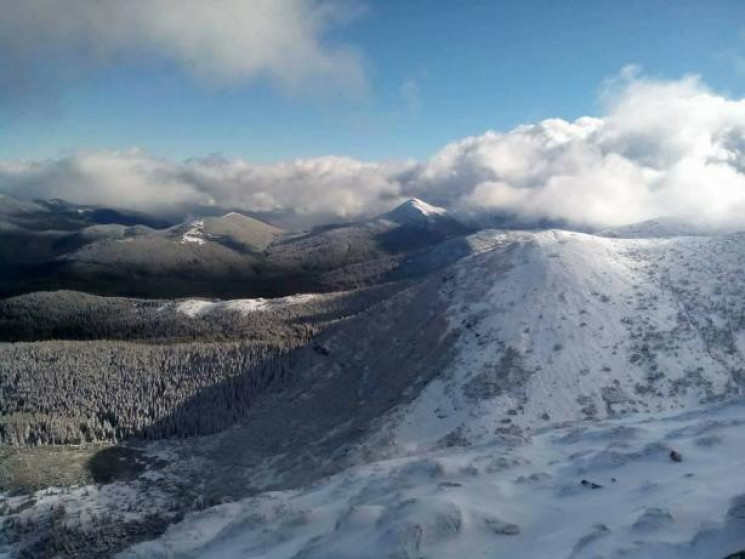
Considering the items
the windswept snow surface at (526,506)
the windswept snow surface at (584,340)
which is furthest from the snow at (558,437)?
the windswept snow surface at (584,340)

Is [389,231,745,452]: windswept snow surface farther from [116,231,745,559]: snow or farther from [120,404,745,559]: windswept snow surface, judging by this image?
[120,404,745,559]: windswept snow surface

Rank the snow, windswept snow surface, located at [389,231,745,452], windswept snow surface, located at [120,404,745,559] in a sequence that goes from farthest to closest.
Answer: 1. windswept snow surface, located at [389,231,745,452]
2. the snow
3. windswept snow surface, located at [120,404,745,559]

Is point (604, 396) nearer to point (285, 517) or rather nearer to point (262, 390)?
point (285, 517)

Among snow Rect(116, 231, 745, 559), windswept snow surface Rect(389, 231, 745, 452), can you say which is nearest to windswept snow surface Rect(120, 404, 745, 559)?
snow Rect(116, 231, 745, 559)

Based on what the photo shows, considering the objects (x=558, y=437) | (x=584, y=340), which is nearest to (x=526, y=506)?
(x=558, y=437)

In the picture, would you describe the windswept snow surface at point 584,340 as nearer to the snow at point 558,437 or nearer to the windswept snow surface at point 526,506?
the snow at point 558,437

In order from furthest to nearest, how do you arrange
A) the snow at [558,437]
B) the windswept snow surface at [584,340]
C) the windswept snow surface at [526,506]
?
1. the windswept snow surface at [584,340]
2. the snow at [558,437]
3. the windswept snow surface at [526,506]

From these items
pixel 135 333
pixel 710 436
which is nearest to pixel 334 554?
pixel 710 436

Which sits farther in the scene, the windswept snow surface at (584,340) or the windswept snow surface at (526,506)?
the windswept snow surface at (584,340)
